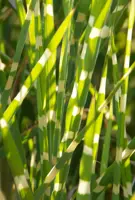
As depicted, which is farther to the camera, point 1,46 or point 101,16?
point 1,46

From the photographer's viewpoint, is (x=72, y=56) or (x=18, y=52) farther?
(x=72, y=56)

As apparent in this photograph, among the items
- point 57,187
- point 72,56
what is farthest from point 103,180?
point 72,56

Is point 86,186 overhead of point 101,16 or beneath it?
beneath

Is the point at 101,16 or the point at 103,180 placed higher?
the point at 101,16

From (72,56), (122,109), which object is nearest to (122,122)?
(122,109)

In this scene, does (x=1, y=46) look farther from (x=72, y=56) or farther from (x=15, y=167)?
(x=15, y=167)

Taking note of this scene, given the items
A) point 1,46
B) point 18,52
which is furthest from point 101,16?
point 1,46

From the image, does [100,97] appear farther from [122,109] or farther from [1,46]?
[1,46]
